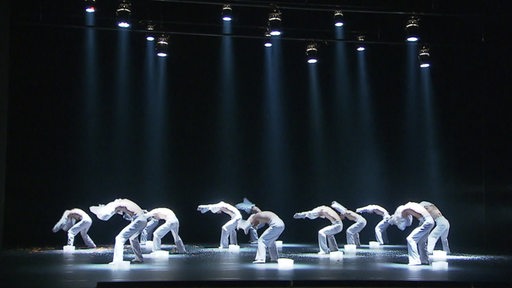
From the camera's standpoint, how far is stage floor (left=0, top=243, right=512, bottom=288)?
24.9 feet

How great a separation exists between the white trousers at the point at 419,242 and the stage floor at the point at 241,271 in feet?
0.60

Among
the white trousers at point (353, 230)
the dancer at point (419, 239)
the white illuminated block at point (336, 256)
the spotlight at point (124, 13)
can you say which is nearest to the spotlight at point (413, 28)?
the dancer at point (419, 239)

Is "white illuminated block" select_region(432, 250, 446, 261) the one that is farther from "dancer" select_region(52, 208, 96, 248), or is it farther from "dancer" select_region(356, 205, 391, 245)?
"dancer" select_region(52, 208, 96, 248)

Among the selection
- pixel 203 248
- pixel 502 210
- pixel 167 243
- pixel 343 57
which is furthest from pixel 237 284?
pixel 343 57

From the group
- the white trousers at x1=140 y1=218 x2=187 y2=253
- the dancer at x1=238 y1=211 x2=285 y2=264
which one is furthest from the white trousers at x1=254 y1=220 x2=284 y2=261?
the white trousers at x1=140 y1=218 x2=187 y2=253

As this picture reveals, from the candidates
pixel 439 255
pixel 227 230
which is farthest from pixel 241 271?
pixel 227 230

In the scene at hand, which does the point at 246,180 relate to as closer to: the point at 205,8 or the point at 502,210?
the point at 205,8

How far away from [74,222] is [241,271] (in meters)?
6.32

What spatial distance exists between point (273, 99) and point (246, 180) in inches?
87.9

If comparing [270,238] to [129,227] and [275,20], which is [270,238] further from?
[275,20]

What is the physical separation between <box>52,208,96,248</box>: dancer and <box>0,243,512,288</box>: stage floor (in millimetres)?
1058

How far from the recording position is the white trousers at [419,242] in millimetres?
10047

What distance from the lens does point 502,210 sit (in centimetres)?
1438

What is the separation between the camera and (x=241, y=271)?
8773 millimetres
